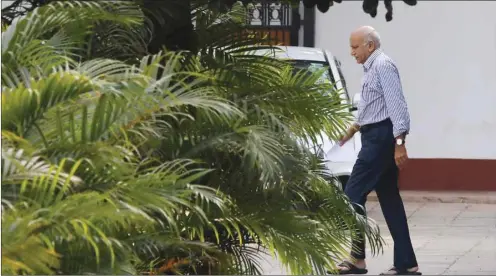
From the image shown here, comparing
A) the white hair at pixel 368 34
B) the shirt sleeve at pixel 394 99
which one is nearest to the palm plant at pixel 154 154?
the shirt sleeve at pixel 394 99

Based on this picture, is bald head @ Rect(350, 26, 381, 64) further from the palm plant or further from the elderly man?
the palm plant

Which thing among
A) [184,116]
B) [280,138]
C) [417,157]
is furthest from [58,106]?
[417,157]

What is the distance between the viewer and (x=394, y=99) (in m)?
8.82

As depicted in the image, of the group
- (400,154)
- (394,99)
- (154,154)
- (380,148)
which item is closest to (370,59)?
(394,99)

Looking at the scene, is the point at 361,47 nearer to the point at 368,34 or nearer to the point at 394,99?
the point at 368,34

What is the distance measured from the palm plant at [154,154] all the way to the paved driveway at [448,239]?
1228mm

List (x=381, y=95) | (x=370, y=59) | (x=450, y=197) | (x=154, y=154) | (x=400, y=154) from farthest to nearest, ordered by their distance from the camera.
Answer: (x=450, y=197) → (x=370, y=59) → (x=381, y=95) → (x=400, y=154) → (x=154, y=154)

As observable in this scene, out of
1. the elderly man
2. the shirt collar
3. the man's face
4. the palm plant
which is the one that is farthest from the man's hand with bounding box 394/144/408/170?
the palm plant

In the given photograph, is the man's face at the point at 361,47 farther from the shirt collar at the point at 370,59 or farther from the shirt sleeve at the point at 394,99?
the shirt sleeve at the point at 394,99

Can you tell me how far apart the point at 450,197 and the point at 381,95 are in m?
5.27

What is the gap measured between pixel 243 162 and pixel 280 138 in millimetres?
230

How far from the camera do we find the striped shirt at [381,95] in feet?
28.8

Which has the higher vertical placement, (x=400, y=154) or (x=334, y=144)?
(x=400, y=154)

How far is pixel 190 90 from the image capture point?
589cm
